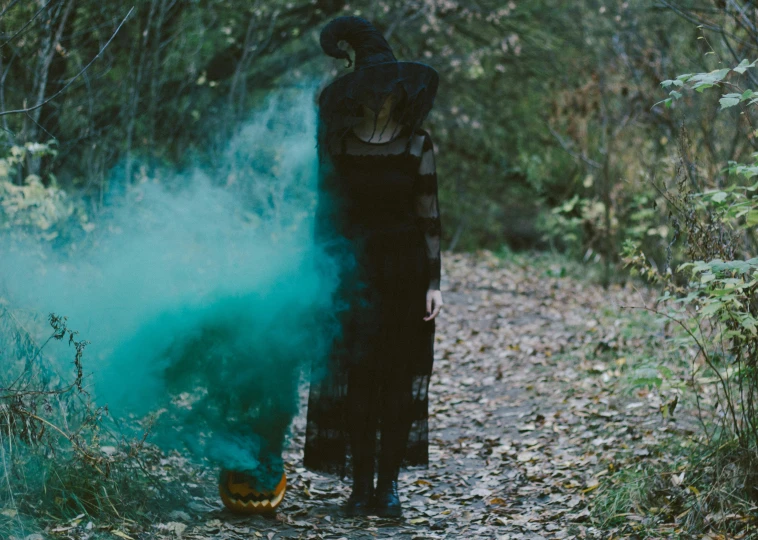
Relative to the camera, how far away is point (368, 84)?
3.79 metres

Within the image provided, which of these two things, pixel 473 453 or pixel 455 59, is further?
pixel 455 59

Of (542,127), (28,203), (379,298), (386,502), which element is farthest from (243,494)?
(542,127)

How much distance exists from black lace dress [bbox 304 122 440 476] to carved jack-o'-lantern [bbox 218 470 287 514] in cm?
36

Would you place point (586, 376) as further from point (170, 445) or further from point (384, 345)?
point (170, 445)

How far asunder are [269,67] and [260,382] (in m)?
7.99

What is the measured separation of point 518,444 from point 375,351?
1.81 m

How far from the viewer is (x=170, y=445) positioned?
3.73m

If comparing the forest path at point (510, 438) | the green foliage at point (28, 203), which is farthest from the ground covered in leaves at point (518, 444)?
the green foliage at point (28, 203)

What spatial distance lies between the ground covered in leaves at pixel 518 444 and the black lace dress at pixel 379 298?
0.46 metres

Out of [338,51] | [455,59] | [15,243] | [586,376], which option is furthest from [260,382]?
[455,59]

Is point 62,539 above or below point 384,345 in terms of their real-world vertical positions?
below

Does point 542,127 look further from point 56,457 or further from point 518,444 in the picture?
point 56,457

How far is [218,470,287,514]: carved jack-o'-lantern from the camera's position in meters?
3.83

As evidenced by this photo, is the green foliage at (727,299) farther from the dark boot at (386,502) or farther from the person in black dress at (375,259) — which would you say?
the dark boot at (386,502)
